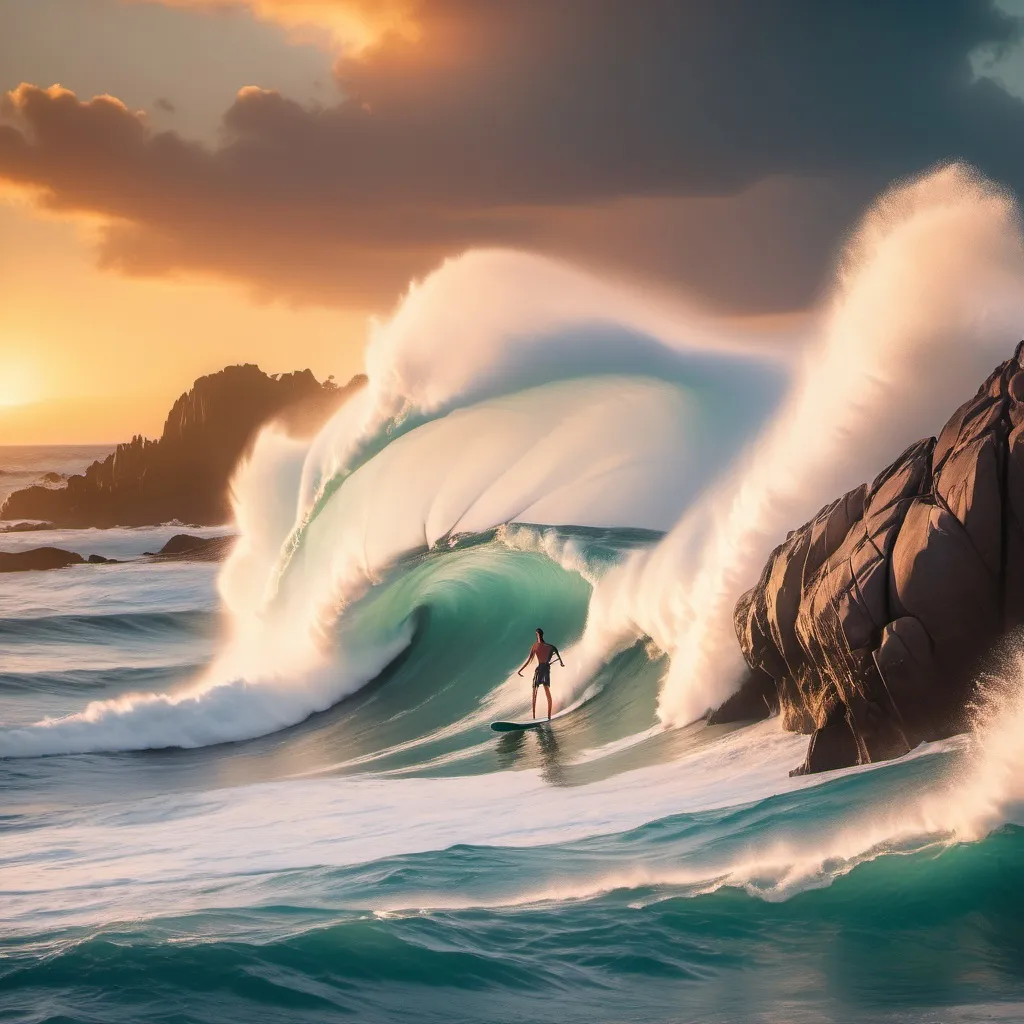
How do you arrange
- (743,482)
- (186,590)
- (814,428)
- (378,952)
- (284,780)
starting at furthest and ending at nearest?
1. (186,590)
2. (284,780)
3. (743,482)
4. (814,428)
5. (378,952)

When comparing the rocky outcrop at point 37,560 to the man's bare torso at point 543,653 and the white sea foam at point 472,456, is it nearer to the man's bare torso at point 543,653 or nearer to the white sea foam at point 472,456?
the white sea foam at point 472,456

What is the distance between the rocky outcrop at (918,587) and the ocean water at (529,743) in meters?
0.29

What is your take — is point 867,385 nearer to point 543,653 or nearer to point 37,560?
point 543,653

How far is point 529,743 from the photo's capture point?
11234 millimetres

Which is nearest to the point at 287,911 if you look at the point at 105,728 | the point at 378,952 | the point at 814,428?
the point at 378,952

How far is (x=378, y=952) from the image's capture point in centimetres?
521

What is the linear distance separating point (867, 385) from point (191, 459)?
64110mm

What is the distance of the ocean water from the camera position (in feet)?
16.5

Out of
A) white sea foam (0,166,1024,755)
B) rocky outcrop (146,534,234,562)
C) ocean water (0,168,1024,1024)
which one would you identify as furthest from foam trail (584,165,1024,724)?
rocky outcrop (146,534,234,562)

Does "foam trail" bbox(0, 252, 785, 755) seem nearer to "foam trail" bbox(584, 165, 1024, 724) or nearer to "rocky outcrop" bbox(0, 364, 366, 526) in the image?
"foam trail" bbox(584, 165, 1024, 724)

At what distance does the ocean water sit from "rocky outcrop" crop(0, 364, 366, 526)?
4204 centimetres

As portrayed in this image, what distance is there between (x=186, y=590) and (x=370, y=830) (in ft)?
90.8

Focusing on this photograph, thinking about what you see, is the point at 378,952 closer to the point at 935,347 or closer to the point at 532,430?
the point at 935,347

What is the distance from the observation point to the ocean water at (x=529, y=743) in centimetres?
503
